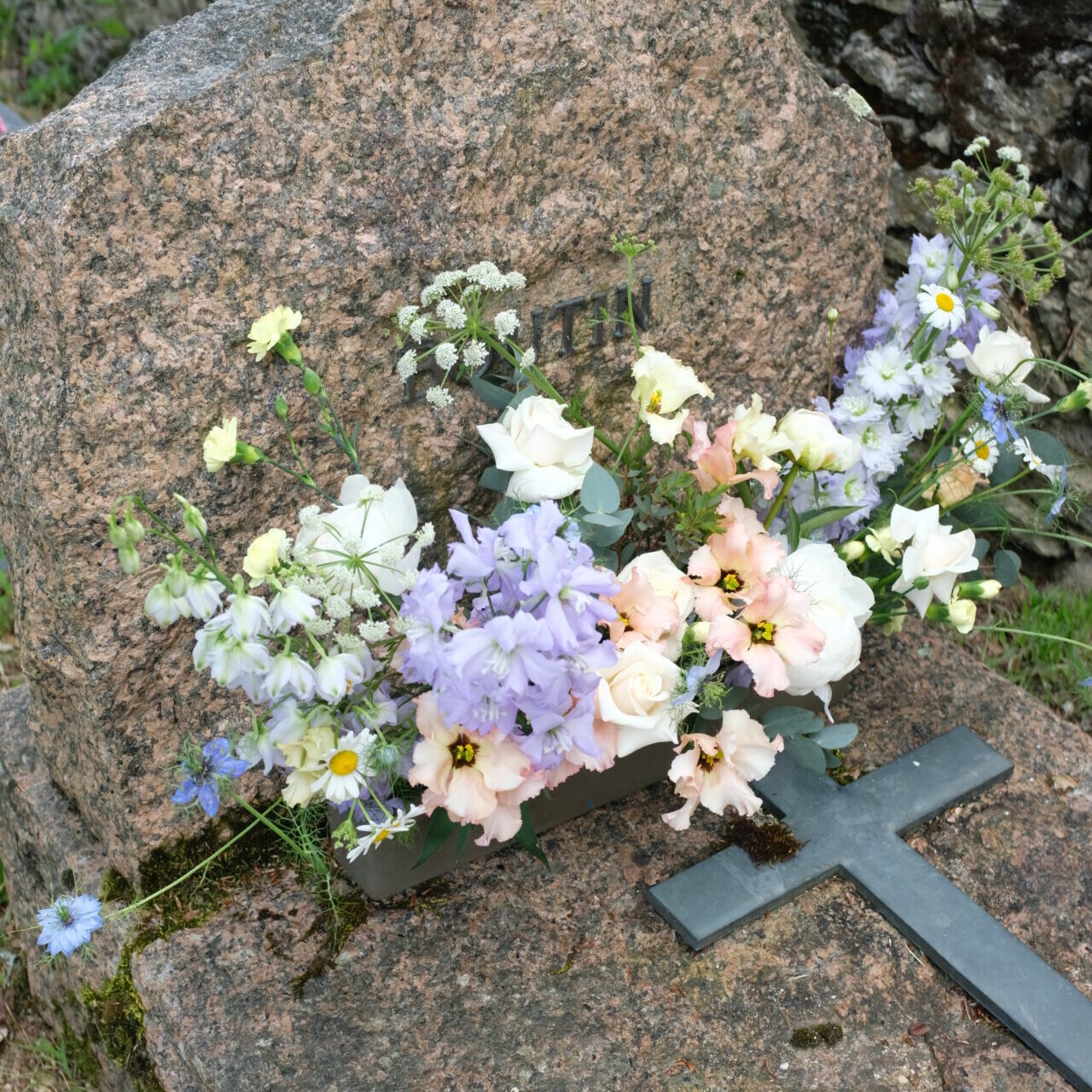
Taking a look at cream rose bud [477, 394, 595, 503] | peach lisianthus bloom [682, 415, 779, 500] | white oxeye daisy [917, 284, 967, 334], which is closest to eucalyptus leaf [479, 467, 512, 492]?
cream rose bud [477, 394, 595, 503]

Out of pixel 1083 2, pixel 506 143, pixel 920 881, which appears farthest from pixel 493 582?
pixel 1083 2

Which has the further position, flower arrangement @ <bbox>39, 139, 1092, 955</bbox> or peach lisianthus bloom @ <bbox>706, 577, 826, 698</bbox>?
peach lisianthus bloom @ <bbox>706, 577, 826, 698</bbox>

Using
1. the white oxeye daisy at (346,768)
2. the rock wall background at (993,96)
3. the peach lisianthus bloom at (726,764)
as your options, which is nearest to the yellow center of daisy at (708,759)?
the peach lisianthus bloom at (726,764)

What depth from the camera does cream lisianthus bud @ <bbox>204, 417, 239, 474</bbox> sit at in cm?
145

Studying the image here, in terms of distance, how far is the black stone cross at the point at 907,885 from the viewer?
1.64m

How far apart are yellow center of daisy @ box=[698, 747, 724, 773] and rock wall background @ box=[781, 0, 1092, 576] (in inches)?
53.5

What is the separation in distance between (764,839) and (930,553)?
0.47m

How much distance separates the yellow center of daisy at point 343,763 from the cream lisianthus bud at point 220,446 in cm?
36

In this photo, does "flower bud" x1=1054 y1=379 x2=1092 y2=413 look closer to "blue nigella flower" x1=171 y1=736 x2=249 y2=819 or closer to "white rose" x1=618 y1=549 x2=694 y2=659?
"white rose" x1=618 y1=549 x2=694 y2=659

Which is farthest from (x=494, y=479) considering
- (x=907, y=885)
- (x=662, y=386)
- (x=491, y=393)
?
(x=907, y=885)

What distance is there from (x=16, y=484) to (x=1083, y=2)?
2.08 meters

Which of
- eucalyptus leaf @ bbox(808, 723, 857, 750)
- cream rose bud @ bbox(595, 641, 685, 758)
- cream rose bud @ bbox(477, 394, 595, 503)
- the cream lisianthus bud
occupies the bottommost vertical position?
eucalyptus leaf @ bbox(808, 723, 857, 750)

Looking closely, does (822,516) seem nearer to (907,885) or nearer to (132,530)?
(907,885)

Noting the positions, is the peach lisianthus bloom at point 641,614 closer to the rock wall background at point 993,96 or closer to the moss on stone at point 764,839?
the moss on stone at point 764,839
